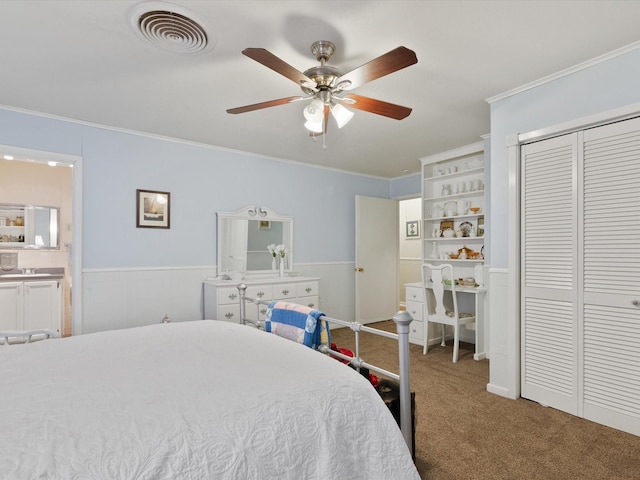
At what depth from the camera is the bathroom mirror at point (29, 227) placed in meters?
5.02

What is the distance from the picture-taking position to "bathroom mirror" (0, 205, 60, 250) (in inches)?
198

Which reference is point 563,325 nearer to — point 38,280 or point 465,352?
point 465,352

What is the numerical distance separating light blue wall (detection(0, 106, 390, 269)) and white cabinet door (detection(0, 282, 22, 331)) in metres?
1.74

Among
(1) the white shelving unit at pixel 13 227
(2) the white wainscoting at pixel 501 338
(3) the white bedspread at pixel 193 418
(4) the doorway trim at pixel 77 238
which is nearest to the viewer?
(3) the white bedspread at pixel 193 418

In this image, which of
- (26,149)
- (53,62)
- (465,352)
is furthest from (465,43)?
(26,149)

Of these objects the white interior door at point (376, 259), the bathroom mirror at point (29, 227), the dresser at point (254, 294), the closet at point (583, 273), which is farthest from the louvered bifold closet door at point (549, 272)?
the bathroom mirror at point (29, 227)

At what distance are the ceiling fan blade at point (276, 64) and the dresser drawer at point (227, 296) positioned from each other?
2456 mm

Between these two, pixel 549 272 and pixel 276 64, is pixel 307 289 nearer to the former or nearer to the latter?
pixel 549 272

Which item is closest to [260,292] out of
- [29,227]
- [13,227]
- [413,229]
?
[29,227]

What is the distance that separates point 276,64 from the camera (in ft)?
5.98

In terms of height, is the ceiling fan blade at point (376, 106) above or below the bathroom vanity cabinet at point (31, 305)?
above

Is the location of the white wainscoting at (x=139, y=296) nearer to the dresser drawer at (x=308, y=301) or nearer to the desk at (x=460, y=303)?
the dresser drawer at (x=308, y=301)

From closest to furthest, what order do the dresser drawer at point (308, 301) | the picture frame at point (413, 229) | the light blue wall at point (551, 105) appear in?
the light blue wall at point (551, 105) < the dresser drawer at point (308, 301) < the picture frame at point (413, 229)

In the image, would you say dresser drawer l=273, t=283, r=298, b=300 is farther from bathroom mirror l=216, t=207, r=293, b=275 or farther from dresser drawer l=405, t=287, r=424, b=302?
dresser drawer l=405, t=287, r=424, b=302
